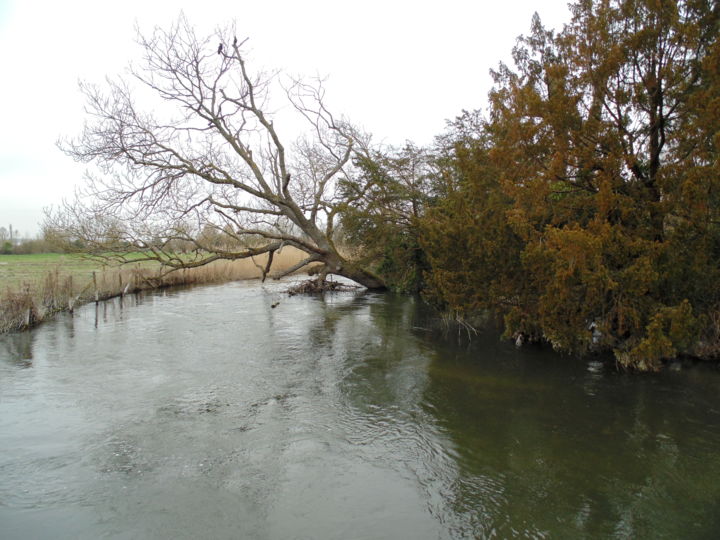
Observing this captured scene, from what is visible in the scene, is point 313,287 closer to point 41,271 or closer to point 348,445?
point 41,271

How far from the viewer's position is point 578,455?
613 centimetres

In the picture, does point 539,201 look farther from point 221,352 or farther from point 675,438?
point 221,352

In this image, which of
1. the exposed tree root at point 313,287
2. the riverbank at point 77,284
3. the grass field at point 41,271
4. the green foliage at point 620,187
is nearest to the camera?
the green foliage at point 620,187

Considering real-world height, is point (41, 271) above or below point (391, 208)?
below

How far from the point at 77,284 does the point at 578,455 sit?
18.4m

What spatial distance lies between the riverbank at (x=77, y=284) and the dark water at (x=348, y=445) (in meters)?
2.35

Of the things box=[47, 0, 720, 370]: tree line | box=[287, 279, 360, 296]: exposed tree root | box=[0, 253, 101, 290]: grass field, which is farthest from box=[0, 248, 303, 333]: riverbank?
box=[47, 0, 720, 370]: tree line

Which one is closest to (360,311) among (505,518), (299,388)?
(299,388)

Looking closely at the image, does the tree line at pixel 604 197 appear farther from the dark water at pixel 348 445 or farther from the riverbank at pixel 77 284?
the riverbank at pixel 77 284

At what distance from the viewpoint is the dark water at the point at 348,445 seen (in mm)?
4809

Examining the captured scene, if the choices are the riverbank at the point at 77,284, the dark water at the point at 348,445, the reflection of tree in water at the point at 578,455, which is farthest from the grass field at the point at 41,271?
the reflection of tree in water at the point at 578,455

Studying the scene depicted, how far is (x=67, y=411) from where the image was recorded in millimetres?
7664

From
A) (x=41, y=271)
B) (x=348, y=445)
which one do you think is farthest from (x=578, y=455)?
(x=41, y=271)

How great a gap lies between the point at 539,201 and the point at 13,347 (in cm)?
1249
